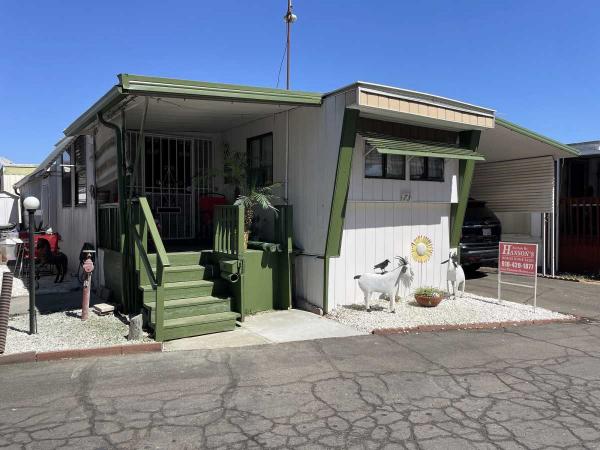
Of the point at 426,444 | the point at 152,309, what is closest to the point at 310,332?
the point at 152,309

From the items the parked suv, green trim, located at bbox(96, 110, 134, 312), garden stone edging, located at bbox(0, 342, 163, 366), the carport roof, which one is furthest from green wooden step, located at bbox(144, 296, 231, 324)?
the parked suv

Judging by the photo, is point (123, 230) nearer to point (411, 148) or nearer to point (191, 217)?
point (191, 217)

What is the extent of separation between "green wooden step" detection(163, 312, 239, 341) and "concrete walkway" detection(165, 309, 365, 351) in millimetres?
79

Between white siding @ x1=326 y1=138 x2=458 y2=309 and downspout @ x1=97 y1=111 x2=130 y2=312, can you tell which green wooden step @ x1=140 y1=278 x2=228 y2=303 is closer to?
downspout @ x1=97 y1=111 x2=130 y2=312

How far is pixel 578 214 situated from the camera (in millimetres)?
12211

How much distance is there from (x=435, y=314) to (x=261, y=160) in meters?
4.08

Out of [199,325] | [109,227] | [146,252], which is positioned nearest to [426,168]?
[199,325]

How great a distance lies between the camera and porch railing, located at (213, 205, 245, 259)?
7.04 metres

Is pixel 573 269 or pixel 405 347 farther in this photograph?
pixel 573 269

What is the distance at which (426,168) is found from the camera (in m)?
8.77

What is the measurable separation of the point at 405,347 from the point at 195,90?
423 centimetres

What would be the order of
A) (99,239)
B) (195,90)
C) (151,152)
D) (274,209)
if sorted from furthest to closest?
(151,152)
(99,239)
(274,209)
(195,90)

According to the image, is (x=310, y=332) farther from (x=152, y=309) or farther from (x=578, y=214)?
(x=578, y=214)

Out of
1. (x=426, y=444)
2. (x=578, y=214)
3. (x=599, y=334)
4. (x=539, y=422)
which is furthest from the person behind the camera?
(x=578, y=214)
